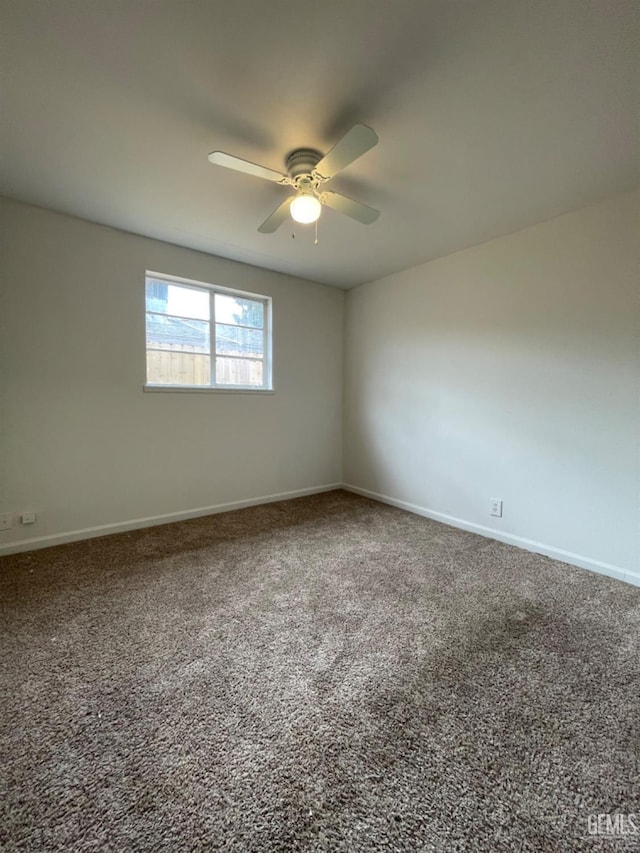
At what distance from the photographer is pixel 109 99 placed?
1.57 m

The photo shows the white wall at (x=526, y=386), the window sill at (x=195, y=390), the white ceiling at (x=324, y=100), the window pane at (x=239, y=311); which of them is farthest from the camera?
the window pane at (x=239, y=311)

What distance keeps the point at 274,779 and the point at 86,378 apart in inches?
111

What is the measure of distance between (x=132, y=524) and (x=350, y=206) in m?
2.93

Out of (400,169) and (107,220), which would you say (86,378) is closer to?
(107,220)

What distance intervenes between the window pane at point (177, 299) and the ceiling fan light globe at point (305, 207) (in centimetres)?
179

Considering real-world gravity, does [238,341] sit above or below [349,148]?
below

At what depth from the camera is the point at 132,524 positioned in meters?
3.01

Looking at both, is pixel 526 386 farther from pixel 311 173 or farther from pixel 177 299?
pixel 177 299

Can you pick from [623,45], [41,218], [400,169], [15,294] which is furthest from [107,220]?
[623,45]

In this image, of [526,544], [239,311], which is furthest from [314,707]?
[239,311]

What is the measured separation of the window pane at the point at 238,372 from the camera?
351 centimetres

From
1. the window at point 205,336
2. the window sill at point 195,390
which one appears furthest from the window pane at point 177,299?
the window sill at point 195,390

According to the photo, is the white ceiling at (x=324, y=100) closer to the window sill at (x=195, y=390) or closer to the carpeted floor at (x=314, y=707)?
the window sill at (x=195, y=390)

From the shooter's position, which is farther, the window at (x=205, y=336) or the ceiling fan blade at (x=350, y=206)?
the window at (x=205, y=336)
